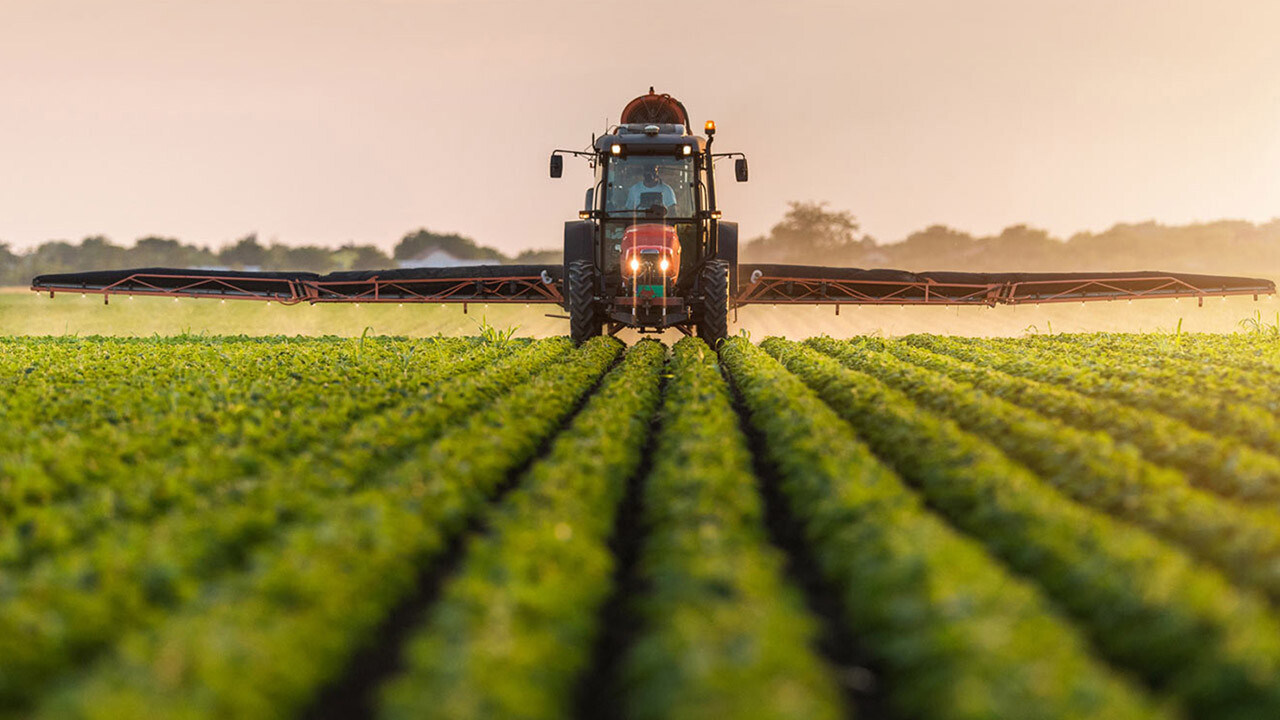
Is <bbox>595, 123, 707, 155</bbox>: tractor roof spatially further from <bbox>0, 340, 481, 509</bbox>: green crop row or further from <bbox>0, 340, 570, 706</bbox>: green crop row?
<bbox>0, 340, 570, 706</bbox>: green crop row

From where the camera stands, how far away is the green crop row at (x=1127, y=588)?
10.4 feet

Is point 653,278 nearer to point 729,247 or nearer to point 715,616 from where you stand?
point 729,247

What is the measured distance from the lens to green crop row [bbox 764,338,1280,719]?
3.17m

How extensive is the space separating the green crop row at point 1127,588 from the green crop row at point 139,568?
12.2ft

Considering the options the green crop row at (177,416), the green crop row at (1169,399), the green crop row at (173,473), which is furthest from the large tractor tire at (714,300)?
the green crop row at (173,473)

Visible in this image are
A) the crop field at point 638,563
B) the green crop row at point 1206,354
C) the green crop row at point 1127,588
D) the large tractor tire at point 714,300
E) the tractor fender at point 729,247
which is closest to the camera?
the crop field at point 638,563

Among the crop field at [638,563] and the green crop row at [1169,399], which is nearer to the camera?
the crop field at [638,563]

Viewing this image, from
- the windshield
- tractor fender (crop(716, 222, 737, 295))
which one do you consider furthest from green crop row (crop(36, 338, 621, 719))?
tractor fender (crop(716, 222, 737, 295))

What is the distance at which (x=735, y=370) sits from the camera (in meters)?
11.7

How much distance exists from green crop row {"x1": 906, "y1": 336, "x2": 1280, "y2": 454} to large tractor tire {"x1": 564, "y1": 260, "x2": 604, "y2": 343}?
717 centimetres

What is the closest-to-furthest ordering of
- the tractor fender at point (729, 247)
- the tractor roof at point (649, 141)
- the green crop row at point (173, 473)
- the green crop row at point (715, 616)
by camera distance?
the green crop row at point (715, 616) → the green crop row at point (173, 473) → the tractor roof at point (649, 141) → the tractor fender at point (729, 247)

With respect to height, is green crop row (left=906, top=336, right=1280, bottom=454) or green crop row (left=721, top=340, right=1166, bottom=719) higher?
green crop row (left=906, top=336, right=1280, bottom=454)

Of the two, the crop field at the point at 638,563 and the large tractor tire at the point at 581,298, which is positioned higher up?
the large tractor tire at the point at 581,298

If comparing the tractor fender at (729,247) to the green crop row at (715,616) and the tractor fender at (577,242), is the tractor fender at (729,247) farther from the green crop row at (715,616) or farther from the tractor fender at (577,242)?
the green crop row at (715,616)
